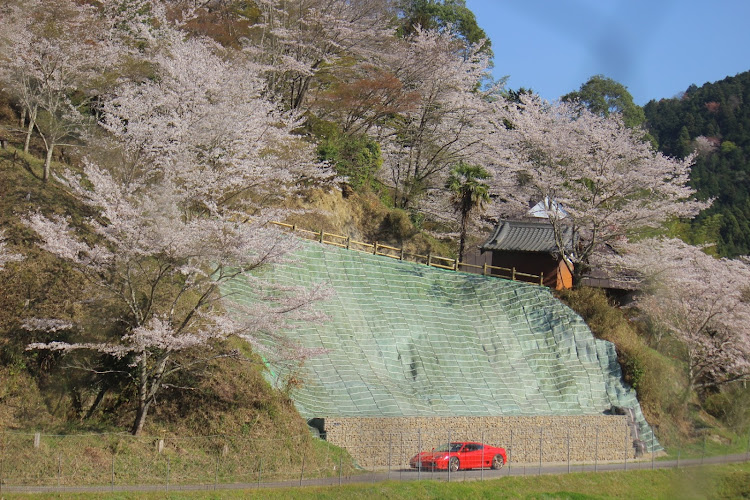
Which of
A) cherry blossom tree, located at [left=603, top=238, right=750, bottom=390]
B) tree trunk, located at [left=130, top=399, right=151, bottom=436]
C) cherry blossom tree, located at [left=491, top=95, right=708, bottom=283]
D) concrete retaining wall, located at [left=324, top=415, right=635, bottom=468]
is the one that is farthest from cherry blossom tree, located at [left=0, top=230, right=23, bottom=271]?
cherry blossom tree, located at [left=603, top=238, right=750, bottom=390]

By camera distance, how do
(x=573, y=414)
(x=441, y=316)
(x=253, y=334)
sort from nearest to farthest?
(x=253, y=334)
(x=573, y=414)
(x=441, y=316)

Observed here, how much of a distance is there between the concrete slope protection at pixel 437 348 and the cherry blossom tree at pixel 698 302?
13.1ft

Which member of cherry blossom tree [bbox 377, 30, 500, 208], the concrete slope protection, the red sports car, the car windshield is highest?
cherry blossom tree [bbox 377, 30, 500, 208]

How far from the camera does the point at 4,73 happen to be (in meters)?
31.7

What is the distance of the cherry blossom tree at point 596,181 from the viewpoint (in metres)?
38.3

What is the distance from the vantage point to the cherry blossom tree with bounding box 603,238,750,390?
113ft

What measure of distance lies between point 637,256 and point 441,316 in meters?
12.2

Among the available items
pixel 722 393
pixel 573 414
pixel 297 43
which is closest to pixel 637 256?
pixel 722 393

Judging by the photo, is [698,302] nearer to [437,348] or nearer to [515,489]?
[437,348]

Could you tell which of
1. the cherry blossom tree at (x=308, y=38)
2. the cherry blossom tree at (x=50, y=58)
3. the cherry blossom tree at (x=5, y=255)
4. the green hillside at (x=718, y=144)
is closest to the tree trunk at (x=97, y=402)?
the cherry blossom tree at (x=5, y=255)

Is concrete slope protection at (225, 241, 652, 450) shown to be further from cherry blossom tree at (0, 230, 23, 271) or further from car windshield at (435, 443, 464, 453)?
cherry blossom tree at (0, 230, 23, 271)

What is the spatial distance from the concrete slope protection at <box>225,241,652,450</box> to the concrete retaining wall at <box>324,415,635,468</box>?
958mm

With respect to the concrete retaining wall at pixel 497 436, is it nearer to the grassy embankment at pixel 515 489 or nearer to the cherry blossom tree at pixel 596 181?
the grassy embankment at pixel 515 489

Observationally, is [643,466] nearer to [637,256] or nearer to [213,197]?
[637,256]
